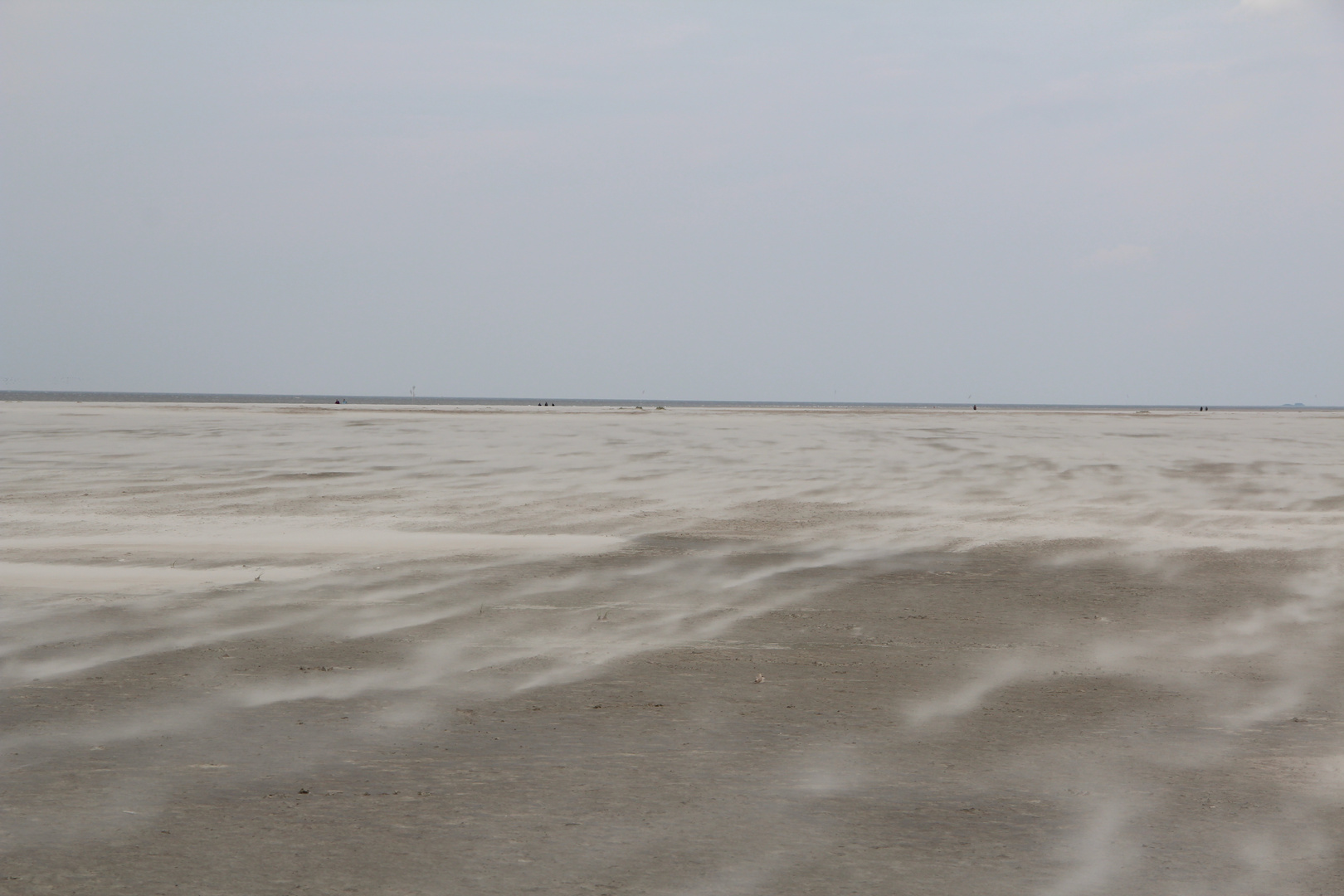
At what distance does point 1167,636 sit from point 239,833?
6.15 m

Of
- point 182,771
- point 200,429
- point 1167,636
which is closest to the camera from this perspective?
point 182,771

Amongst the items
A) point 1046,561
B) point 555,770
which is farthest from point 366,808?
point 1046,561

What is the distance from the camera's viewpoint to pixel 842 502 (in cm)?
1611

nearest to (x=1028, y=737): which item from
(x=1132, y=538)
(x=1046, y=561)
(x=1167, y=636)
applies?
(x=1167, y=636)

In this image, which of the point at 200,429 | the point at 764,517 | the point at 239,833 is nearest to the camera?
the point at 239,833

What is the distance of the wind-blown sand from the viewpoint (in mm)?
4113

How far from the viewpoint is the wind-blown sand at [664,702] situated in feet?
13.5

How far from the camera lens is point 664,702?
614 cm

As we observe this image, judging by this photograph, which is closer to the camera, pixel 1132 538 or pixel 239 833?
pixel 239 833

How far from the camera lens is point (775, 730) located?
5.67m

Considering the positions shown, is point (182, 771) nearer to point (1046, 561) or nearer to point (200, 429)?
point (1046, 561)

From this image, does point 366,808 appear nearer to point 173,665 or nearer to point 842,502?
point 173,665

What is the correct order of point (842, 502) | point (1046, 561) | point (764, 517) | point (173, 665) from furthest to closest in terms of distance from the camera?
point (842, 502) → point (764, 517) → point (1046, 561) → point (173, 665)

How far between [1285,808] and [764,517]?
979 centimetres
